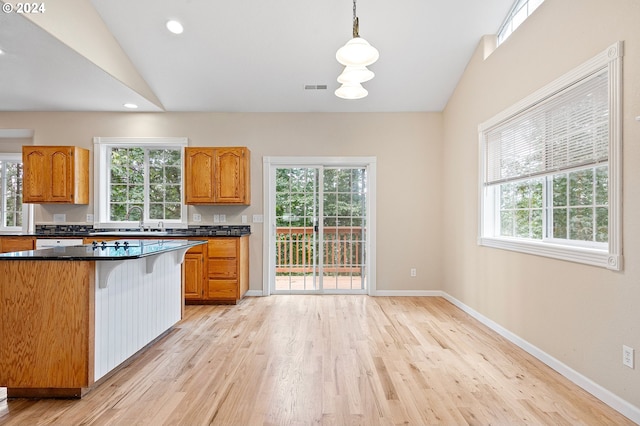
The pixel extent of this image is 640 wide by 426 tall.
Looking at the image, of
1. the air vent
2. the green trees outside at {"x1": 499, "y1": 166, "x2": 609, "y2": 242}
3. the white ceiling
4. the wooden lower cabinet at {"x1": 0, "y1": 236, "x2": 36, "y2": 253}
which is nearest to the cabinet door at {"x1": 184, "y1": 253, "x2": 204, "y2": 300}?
the wooden lower cabinet at {"x1": 0, "y1": 236, "x2": 36, "y2": 253}

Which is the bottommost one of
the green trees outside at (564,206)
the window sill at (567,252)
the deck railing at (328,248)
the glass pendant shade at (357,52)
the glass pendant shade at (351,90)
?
the deck railing at (328,248)

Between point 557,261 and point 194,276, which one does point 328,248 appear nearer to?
point 194,276

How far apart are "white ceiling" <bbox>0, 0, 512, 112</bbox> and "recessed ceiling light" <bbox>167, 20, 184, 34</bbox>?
0.18 feet

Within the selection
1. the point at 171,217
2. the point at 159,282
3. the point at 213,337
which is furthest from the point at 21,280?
the point at 171,217

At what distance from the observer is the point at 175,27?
3764 millimetres

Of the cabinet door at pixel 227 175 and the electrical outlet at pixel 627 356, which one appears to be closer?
the electrical outlet at pixel 627 356

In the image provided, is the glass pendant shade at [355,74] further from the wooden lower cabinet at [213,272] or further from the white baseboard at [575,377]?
the wooden lower cabinet at [213,272]

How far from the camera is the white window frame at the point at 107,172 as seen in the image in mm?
4996

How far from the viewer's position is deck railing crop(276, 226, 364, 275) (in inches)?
203

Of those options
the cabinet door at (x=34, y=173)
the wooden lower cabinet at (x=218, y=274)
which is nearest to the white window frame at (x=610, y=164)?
the wooden lower cabinet at (x=218, y=274)

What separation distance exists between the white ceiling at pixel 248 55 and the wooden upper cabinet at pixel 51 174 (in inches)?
27.1

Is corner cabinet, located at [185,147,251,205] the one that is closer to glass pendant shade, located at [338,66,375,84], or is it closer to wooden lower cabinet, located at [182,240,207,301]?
wooden lower cabinet, located at [182,240,207,301]

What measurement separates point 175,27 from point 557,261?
4.36 meters

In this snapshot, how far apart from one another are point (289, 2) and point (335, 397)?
3661 millimetres
